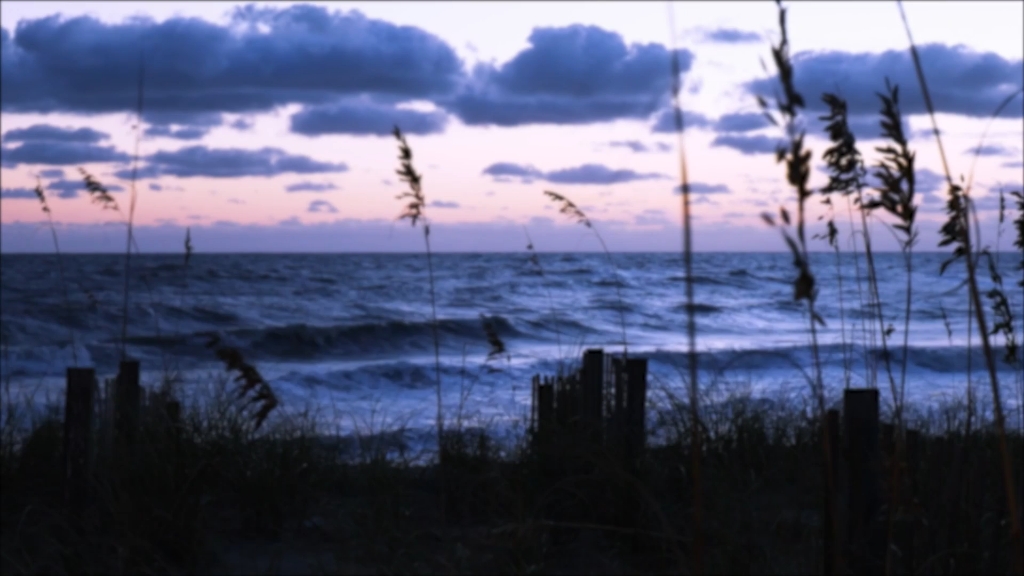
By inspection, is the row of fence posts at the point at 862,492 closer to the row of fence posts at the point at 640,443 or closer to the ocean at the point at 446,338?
the row of fence posts at the point at 640,443

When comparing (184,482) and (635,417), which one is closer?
(184,482)

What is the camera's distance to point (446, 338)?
2108cm

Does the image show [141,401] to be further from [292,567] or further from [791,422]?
[791,422]

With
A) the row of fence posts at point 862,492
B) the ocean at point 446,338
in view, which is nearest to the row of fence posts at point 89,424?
the ocean at point 446,338

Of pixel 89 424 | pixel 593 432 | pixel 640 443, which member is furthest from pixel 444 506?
pixel 89 424

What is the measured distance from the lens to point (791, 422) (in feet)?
21.0

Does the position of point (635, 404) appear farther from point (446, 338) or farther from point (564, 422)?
point (446, 338)

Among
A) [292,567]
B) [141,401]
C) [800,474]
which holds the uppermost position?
[141,401]

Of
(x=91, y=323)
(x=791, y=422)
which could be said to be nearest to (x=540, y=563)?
(x=791, y=422)

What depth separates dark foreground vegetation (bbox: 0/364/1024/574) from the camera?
135 inches

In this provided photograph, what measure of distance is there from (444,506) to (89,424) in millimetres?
1783

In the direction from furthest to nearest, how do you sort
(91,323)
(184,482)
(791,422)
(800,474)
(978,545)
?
(91,323) < (791,422) < (800,474) < (184,482) < (978,545)

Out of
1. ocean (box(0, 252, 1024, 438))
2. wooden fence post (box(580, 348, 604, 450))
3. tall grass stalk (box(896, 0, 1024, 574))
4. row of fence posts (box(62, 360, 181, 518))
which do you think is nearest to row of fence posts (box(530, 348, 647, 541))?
wooden fence post (box(580, 348, 604, 450))

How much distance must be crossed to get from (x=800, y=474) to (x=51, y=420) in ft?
13.3
